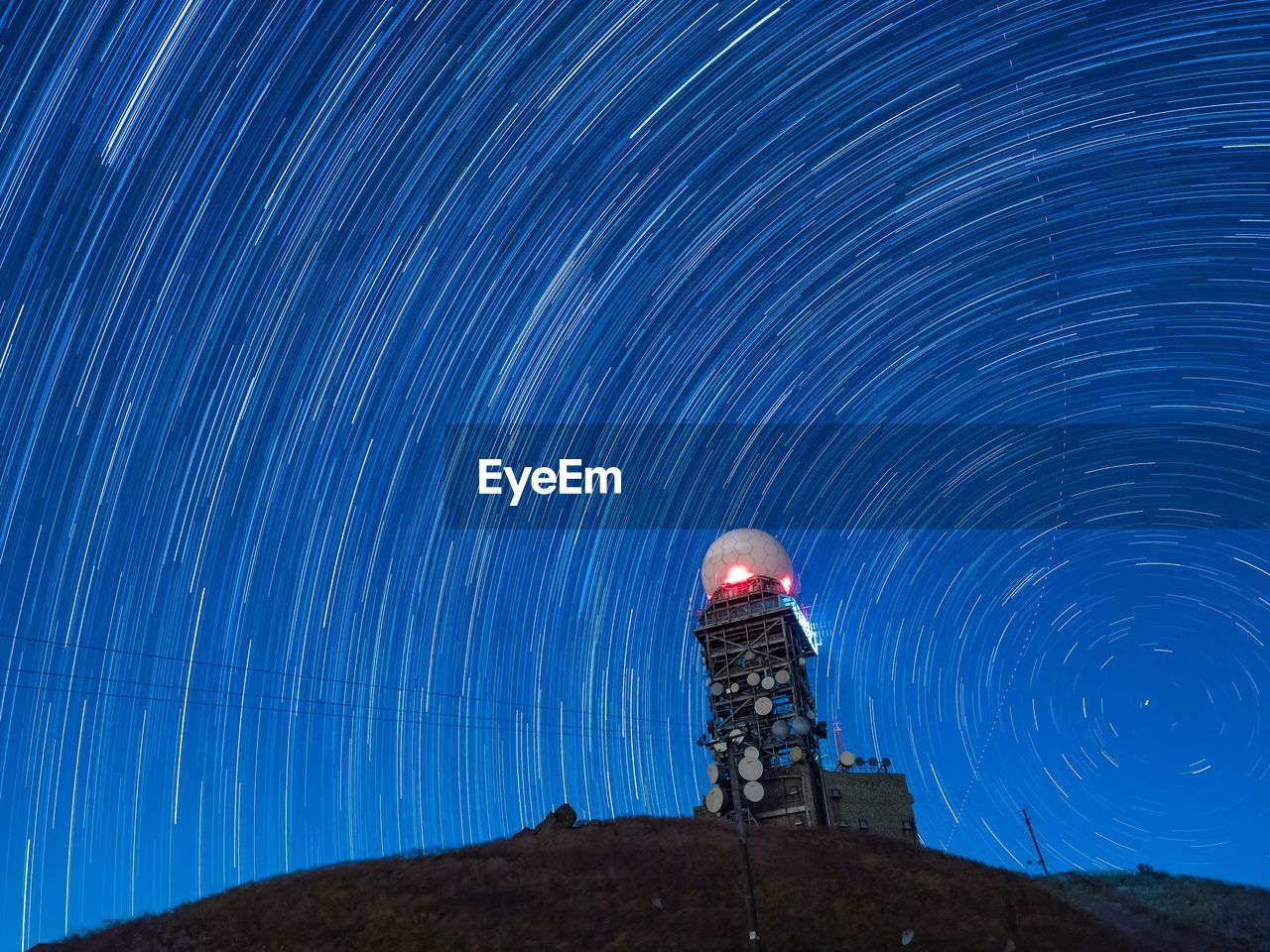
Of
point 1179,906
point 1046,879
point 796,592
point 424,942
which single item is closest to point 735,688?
point 796,592

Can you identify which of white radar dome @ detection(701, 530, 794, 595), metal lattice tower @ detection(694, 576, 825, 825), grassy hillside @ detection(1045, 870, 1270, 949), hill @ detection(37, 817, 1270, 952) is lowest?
grassy hillside @ detection(1045, 870, 1270, 949)

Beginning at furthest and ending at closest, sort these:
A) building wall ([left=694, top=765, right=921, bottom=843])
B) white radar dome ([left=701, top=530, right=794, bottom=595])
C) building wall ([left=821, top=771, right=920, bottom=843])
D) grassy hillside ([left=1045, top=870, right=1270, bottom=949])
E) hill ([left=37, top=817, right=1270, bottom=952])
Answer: white radar dome ([left=701, top=530, right=794, bottom=595]) → building wall ([left=821, top=771, right=920, bottom=843]) → building wall ([left=694, top=765, right=921, bottom=843]) → grassy hillside ([left=1045, top=870, right=1270, bottom=949]) → hill ([left=37, top=817, right=1270, bottom=952])

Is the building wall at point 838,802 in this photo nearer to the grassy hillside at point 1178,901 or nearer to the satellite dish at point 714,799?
the satellite dish at point 714,799

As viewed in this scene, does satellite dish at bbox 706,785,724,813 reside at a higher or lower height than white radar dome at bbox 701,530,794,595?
lower

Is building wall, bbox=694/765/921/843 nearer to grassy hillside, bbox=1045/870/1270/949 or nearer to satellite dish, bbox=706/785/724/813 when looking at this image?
satellite dish, bbox=706/785/724/813

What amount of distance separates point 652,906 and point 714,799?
17484mm

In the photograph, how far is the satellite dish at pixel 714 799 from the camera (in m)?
45.5

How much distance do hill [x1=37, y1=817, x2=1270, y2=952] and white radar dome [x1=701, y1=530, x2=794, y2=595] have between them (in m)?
19.1

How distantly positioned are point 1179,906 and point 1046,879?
567 centimetres

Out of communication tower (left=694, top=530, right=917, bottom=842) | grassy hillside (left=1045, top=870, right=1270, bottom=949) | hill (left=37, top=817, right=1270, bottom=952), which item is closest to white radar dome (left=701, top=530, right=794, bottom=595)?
communication tower (left=694, top=530, right=917, bottom=842)

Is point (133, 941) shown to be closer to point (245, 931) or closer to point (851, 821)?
point (245, 931)

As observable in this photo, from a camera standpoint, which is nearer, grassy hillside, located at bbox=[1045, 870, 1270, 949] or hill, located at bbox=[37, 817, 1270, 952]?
hill, located at bbox=[37, 817, 1270, 952]

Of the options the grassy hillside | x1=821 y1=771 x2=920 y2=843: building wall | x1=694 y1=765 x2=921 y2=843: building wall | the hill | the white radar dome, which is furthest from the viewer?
the white radar dome

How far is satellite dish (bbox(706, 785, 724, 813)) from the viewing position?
45.5 meters
